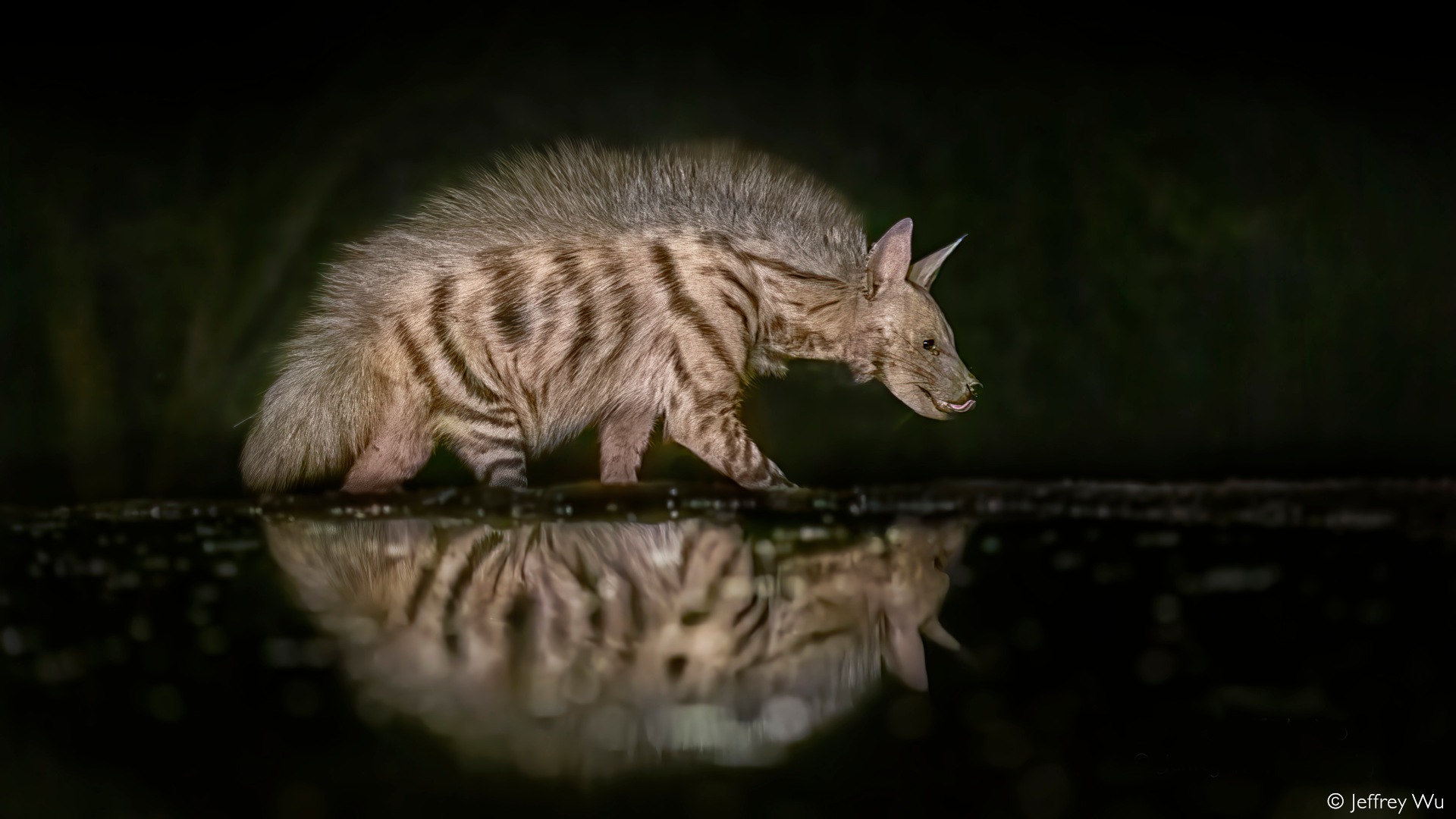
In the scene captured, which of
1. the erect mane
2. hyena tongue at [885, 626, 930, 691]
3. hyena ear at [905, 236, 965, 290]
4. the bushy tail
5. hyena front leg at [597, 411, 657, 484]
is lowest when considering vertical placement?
hyena tongue at [885, 626, 930, 691]

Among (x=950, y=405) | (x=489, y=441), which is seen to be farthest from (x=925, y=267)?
(x=489, y=441)

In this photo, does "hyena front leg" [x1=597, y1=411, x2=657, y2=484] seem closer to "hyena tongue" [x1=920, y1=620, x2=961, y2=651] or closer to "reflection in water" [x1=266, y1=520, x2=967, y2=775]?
"reflection in water" [x1=266, y1=520, x2=967, y2=775]

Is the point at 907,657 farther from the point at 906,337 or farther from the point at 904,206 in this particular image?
the point at 904,206

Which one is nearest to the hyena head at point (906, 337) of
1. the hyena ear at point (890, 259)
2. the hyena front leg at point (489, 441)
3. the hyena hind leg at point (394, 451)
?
the hyena ear at point (890, 259)

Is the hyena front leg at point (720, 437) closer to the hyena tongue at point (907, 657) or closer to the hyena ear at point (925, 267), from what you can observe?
the hyena ear at point (925, 267)

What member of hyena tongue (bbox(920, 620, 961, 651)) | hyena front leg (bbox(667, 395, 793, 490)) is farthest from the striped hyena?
hyena tongue (bbox(920, 620, 961, 651))

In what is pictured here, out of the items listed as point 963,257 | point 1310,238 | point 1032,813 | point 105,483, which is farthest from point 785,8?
point 1032,813

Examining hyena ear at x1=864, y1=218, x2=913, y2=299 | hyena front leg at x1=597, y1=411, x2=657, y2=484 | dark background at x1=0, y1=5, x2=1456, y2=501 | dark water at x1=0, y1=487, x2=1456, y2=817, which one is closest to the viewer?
dark water at x1=0, y1=487, x2=1456, y2=817
